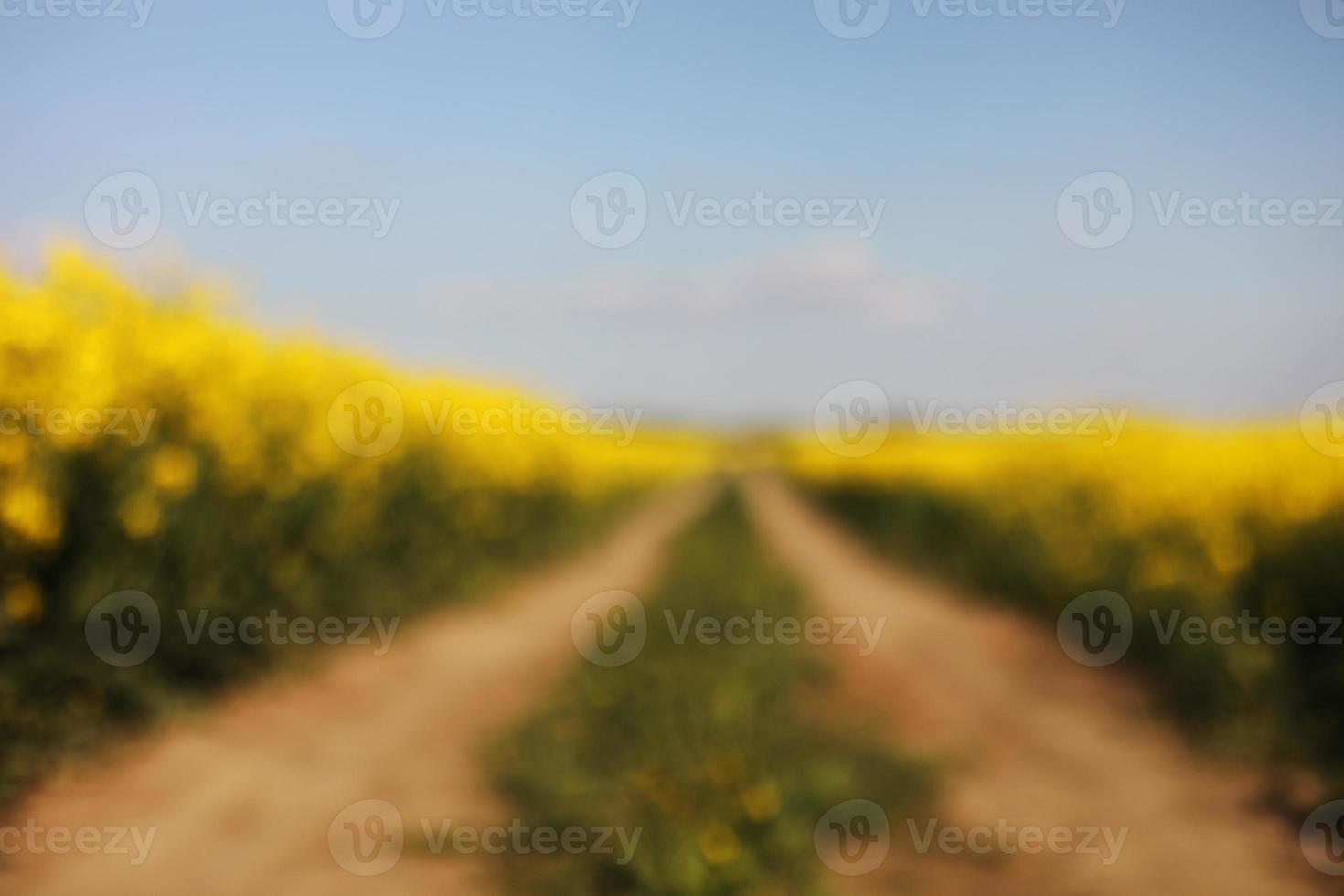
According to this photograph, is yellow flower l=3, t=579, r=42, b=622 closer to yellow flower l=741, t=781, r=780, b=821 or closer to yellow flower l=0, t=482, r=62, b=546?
yellow flower l=0, t=482, r=62, b=546

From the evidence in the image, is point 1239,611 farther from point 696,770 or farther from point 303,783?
point 303,783

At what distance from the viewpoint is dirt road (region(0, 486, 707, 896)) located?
3.69m

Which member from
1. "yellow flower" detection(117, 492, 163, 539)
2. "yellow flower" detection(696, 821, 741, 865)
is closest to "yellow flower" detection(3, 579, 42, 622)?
"yellow flower" detection(117, 492, 163, 539)

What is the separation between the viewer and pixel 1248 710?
595 centimetres

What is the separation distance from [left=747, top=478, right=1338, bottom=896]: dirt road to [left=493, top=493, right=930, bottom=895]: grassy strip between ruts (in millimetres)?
306

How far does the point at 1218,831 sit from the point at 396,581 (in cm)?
769

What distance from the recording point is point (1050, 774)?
17.7 feet

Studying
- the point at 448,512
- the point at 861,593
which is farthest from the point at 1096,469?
the point at 448,512

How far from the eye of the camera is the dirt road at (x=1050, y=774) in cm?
402

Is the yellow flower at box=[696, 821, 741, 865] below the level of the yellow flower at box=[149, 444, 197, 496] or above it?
below

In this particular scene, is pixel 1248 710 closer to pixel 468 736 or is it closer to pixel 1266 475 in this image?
pixel 1266 475

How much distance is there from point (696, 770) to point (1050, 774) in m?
2.42

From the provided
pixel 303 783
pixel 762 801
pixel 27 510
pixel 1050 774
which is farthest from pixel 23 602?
pixel 1050 774

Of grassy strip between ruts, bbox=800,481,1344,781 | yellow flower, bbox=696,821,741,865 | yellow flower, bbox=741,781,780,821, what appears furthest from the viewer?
grassy strip between ruts, bbox=800,481,1344,781
